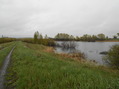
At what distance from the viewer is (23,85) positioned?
154 inches

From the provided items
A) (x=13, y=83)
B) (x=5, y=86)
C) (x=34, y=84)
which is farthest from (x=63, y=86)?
(x=5, y=86)

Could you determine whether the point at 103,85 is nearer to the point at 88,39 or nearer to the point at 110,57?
the point at 110,57

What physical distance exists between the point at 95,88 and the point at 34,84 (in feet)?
9.74

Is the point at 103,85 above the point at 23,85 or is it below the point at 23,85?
above

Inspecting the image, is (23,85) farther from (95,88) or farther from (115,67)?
(115,67)

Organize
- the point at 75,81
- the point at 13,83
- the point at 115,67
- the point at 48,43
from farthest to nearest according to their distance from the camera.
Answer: the point at 48,43, the point at 115,67, the point at 13,83, the point at 75,81

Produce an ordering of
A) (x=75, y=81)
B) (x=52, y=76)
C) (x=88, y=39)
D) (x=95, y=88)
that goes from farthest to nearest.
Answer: (x=88, y=39)
(x=52, y=76)
(x=75, y=81)
(x=95, y=88)

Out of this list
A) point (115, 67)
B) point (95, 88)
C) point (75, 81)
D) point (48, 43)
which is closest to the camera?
point (95, 88)

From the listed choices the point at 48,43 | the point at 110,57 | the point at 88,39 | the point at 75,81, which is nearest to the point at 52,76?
the point at 75,81

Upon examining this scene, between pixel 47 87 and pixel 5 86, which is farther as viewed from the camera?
pixel 5 86

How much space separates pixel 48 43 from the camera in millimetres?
69312

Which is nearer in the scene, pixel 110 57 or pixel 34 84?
pixel 34 84

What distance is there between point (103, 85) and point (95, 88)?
464mm

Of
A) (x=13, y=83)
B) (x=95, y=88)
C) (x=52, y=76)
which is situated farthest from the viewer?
(x=52, y=76)
